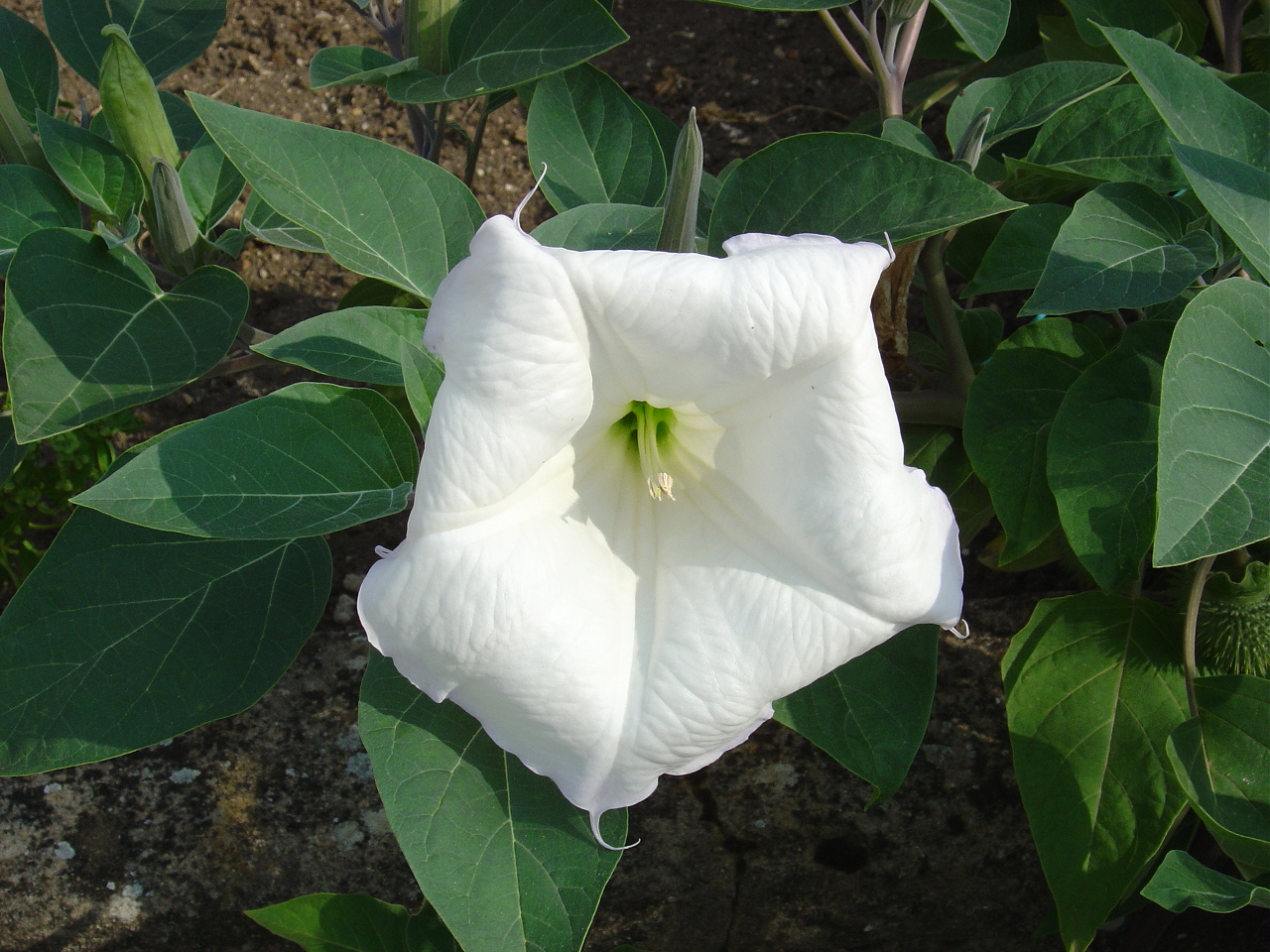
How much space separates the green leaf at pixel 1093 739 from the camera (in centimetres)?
109

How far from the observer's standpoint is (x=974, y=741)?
143cm

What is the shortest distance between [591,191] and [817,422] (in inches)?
20.3

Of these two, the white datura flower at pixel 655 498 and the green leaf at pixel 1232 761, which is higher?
the white datura flower at pixel 655 498

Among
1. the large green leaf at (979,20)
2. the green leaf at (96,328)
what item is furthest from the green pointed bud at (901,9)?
the green leaf at (96,328)

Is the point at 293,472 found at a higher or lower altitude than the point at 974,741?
higher

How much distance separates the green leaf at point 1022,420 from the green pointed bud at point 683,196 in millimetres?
421

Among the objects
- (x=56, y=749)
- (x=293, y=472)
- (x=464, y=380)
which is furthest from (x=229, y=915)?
(x=464, y=380)

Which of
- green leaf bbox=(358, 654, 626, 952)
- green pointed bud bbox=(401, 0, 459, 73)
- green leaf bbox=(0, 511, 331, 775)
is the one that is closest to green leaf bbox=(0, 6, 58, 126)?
green pointed bud bbox=(401, 0, 459, 73)

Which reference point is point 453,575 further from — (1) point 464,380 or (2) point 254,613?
(2) point 254,613

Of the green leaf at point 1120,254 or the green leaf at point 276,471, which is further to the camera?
the green leaf at point 1120,254

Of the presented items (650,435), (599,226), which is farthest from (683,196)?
(650,435)

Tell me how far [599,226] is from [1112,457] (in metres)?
0.56

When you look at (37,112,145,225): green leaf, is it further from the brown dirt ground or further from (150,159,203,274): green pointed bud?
the brown dirt ground

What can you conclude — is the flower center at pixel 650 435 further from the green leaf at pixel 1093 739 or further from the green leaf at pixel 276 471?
the green leaf at pixel 1093 739
